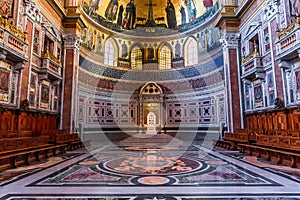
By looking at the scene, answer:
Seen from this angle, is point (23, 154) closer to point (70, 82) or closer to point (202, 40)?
point (70, 82)

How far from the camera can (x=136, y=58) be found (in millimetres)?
23281

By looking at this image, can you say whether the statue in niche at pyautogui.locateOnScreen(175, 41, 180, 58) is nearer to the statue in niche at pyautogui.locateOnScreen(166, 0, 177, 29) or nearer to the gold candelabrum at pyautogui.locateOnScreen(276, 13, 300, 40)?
the statue in niche at pyautogui.locateOnScreen(166, 0, 177, 29)

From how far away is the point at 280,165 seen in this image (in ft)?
23.3

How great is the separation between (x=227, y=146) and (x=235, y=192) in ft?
28.8

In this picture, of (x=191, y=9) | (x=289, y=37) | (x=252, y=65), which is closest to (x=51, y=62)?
(x=252, y=65)

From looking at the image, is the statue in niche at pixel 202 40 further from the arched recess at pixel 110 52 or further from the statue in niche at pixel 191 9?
the arched recess at pixel 110 52

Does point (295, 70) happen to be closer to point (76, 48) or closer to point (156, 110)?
point (76, 48)

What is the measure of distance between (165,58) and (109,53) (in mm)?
6315

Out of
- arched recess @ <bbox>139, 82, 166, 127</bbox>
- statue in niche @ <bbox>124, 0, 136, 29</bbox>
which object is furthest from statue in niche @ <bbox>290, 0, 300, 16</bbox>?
statue in niche @ <bbox>124, 0, 136, 29</bbox>

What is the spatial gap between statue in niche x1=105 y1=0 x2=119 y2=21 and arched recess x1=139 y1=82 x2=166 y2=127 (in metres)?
7.75

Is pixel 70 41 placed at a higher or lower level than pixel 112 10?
lower

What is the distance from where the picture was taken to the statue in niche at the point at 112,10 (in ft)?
66.9

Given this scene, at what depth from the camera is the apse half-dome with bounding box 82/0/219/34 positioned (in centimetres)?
1947

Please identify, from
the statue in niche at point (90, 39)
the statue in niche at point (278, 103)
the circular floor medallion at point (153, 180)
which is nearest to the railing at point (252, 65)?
the statue in niche at point (278, 103)
